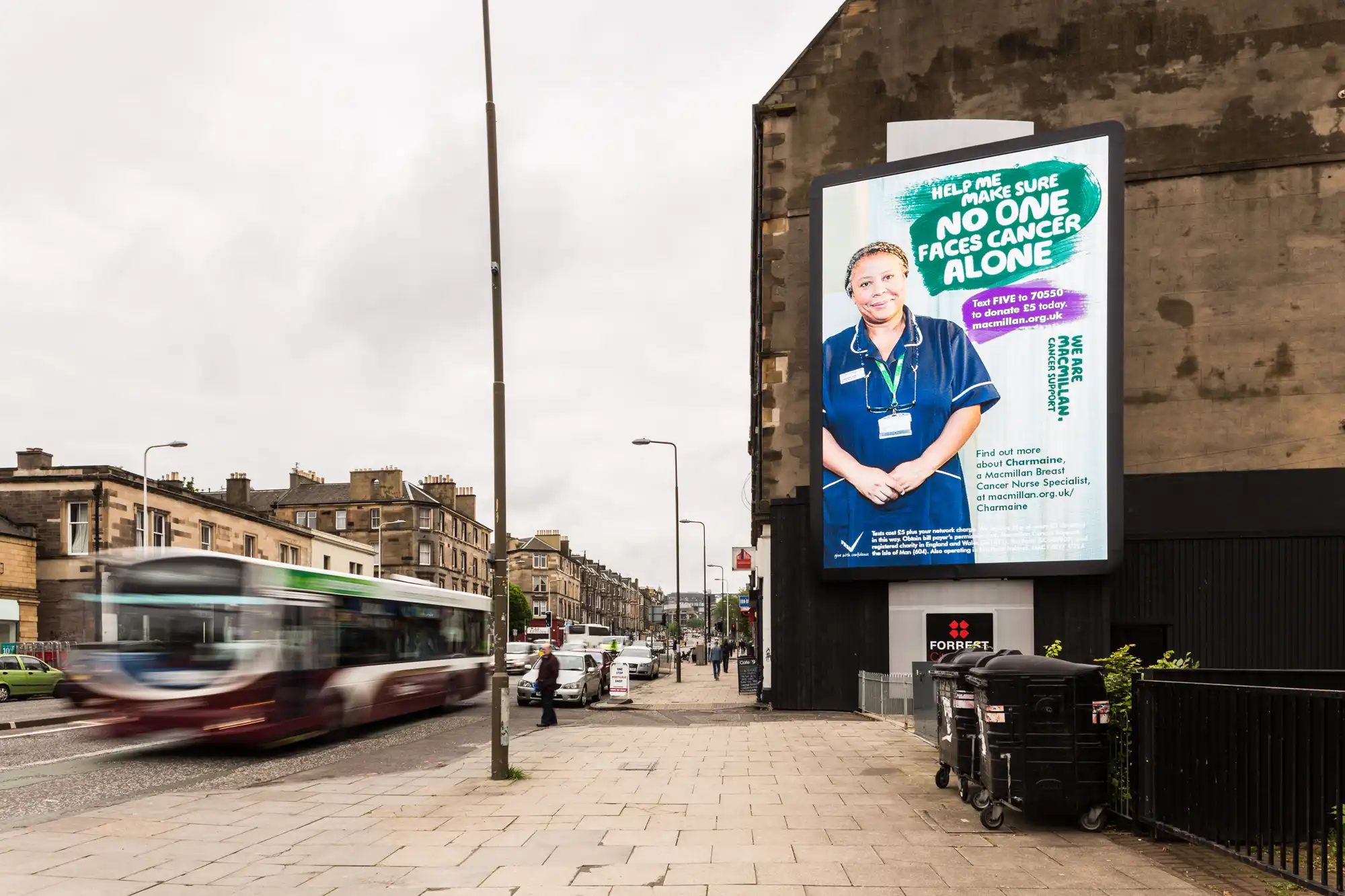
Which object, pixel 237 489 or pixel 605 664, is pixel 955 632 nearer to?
pixel 605 664

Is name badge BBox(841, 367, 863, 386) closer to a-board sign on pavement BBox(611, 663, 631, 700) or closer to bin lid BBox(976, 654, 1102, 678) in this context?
a-board sign on pavement BBox(611, 663, 631, 700)

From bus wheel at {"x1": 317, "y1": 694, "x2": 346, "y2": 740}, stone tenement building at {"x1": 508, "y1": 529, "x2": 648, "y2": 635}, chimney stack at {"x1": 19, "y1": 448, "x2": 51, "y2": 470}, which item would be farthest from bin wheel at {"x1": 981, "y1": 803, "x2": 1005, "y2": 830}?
stone tenement building at {"x1": 508, "y1": 529, "x2": 648, "y2": 635}

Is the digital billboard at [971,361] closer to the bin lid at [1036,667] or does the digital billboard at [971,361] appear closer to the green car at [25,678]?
the bin lid at [1036,667]

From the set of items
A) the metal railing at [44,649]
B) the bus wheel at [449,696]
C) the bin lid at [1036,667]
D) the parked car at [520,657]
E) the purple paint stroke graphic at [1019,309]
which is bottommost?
the parked car at [520,657]

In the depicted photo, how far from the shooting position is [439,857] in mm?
8164

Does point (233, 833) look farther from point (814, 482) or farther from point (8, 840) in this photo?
point (814, 482)

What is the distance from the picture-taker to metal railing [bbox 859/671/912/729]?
839 inches

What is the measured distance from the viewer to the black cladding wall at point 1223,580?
22.0 meters

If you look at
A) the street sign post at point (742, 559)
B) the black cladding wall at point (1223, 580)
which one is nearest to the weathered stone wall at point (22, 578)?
the street sign post at point (742, 559)

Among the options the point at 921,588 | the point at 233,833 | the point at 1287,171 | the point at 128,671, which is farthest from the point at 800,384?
the point at 233,833

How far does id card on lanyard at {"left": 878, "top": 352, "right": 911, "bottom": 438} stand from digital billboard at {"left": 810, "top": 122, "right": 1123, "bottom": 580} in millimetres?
33

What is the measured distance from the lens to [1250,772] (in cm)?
739

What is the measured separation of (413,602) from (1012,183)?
617 inches

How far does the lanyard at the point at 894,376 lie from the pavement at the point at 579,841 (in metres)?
10.9
